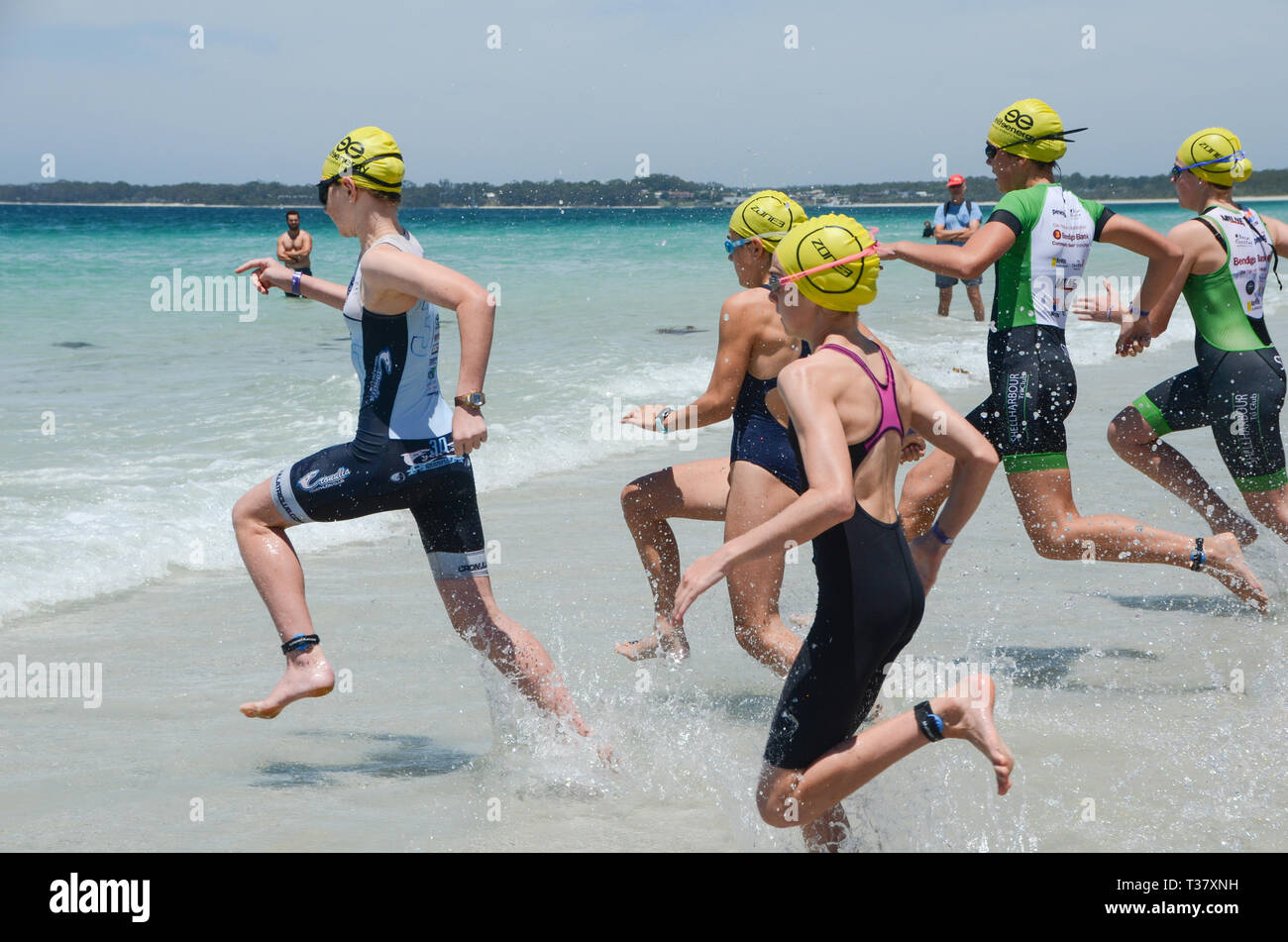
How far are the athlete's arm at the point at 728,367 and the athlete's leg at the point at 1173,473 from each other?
233cm

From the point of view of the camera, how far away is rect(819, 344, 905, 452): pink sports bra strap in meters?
3.15

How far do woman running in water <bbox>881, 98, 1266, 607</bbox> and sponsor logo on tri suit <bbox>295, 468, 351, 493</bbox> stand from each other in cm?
228

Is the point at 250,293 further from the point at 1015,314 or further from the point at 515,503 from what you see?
the point at 1015,314

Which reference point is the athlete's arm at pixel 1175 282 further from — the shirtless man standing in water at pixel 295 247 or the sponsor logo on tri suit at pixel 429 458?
the shirtless man standing in water at pixel 295 247

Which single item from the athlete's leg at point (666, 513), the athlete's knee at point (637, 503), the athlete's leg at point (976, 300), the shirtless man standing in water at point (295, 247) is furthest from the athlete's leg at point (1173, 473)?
the shirtless man standing in water at point (295, 247)

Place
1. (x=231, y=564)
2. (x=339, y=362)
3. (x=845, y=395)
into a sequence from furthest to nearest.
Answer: (x=339, y=362) → (x=231, y=564) → (x=845, y=395)

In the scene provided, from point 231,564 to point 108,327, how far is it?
507 inches

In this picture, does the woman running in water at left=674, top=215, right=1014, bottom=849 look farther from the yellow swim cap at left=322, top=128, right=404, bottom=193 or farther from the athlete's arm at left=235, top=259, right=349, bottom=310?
the athlete's arm at left=235, top=259, right=349, bottom=310

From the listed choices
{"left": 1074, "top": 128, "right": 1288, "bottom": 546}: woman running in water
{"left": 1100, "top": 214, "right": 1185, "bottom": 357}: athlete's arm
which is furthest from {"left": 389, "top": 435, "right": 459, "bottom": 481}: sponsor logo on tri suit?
{"left": 1074, "top": 128, "right": 1288, "bottom": 546}: woman running in water

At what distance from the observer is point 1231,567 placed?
5395mm

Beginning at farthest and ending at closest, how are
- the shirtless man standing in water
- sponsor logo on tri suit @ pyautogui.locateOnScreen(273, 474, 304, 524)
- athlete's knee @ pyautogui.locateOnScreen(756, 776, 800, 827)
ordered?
the shirtless man standing in water < sponsor logo on tri suit @ pyautogui.locateOnScreen(273, 474, 304, 524) < athlete's knee @ pyautogui.locateOnScreen(756, 776, 800, 827)

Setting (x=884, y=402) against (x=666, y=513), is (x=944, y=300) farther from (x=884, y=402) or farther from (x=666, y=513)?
(x=884, y=402)

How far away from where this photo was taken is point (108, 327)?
18.2 meters
